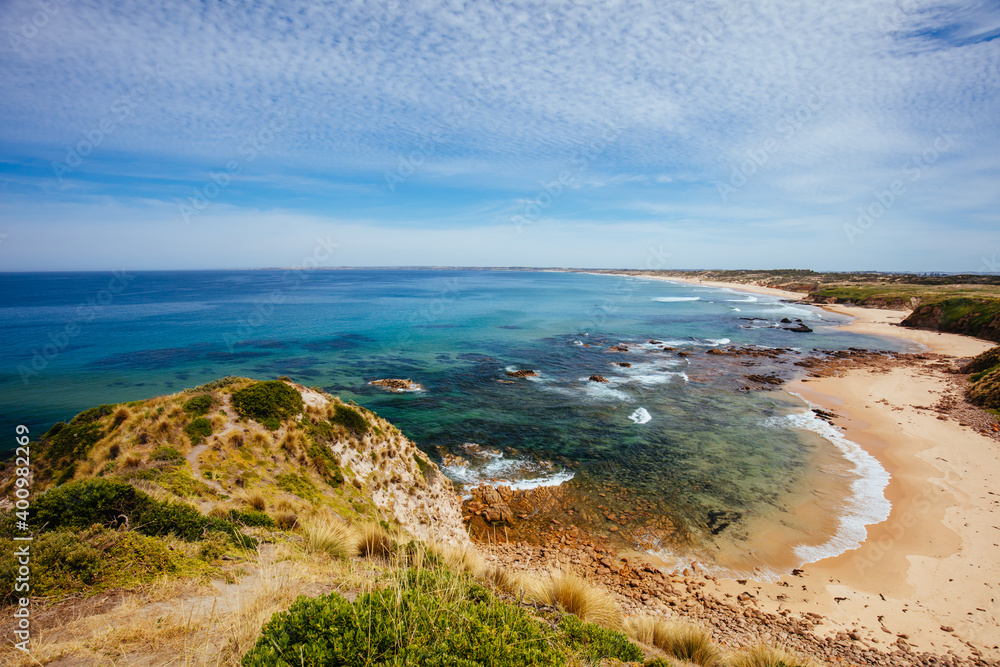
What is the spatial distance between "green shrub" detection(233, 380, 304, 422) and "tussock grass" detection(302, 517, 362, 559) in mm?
5467

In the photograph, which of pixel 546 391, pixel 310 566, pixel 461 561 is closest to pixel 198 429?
pixel 310 566

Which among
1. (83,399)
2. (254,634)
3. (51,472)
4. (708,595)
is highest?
(254,634)

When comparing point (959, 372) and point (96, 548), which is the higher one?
point (96, 548)

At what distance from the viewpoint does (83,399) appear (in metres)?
25.2

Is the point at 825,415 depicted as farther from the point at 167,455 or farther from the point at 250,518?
the point at 167,455

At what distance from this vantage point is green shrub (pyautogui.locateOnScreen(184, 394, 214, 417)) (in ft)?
38.4

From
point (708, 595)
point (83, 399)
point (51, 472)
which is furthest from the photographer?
point (83, 399)

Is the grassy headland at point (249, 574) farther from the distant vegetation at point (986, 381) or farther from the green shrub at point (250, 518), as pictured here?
the distant vegetation at point (986, 381)

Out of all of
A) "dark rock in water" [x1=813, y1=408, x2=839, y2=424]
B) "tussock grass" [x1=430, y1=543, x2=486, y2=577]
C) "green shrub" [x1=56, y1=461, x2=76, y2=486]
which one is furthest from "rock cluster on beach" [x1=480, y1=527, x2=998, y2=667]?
"dark rock in water" [x1=813, y1=408, x2=839, y2=424]

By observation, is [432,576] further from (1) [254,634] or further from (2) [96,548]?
(2) [96,548]

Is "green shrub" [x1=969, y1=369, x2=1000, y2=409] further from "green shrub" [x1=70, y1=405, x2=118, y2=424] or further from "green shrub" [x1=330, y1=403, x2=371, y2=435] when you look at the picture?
"green shrub" [x1=70, y1=405, x2=118, y2=424]

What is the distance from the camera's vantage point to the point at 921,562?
12.3 metres

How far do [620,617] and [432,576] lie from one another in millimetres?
3836

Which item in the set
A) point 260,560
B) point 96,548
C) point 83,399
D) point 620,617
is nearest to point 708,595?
point 620,617
